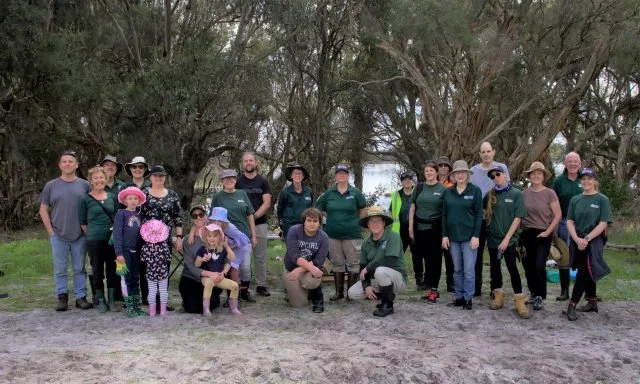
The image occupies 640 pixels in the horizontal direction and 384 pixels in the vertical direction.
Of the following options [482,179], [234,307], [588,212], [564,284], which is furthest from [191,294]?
[564,284]

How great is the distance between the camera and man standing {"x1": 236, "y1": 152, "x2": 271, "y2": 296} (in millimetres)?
7240

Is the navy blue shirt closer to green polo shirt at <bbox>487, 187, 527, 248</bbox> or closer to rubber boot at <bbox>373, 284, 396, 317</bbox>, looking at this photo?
rubber boot at <bbox>373, 284, 396, 317</bbox>

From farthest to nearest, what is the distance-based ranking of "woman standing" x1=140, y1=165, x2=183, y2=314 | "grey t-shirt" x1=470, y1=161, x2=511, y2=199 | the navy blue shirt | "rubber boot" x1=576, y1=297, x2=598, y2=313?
1. "grey t-shirt" x1=470, y1=161, x2=511, y2=199
2. "rubber boot" x1=576, y1=297, x2=598, y2=313
3. "woman standing" x1=140, y1=165, x2=183, y2=314
4. the navy blue shirt

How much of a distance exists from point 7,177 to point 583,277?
55.8 feet

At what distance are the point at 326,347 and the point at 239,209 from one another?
232 cm

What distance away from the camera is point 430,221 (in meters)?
7.05

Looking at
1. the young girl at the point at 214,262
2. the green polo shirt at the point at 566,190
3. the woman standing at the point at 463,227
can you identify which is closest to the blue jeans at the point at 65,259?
the young girl at the point at 214,262

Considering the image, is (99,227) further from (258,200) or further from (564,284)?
(564,284)

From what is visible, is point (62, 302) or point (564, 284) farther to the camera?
point (564, 284)

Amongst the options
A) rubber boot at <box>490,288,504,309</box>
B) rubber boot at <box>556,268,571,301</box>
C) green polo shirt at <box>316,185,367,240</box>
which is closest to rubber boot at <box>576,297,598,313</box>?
rubber boot at <box>556,268,571,301</box>

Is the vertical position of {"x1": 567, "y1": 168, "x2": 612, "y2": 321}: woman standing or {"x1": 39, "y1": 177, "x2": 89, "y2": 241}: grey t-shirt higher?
{"x1": 39, "y1": 177, "x2": 89, "y2": 241}: grey t-shirt

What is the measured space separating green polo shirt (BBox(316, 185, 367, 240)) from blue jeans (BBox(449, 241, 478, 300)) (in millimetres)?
1133

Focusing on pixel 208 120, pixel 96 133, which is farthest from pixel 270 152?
pixel 96 133

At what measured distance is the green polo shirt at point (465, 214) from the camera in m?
6.27
